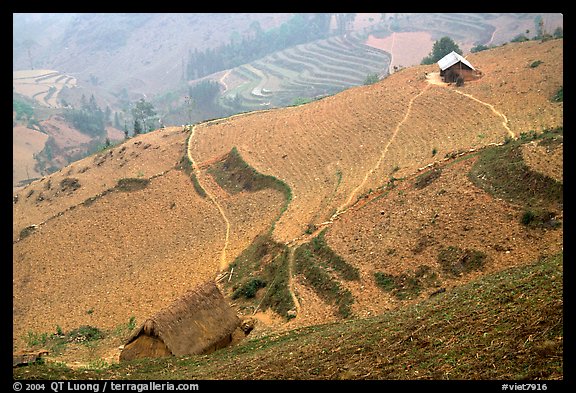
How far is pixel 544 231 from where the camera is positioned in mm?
15508

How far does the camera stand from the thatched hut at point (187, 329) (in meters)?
14.3

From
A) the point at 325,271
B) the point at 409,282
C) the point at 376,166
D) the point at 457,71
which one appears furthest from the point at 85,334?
the point at 457,71

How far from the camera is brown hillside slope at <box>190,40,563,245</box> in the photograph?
25.1 m

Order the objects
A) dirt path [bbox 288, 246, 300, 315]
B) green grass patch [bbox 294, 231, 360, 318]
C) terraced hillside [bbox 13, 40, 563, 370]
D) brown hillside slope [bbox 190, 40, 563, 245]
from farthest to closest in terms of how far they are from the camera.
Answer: brown hillside slope [bbox 190, 40, 563, 245]
dirt path [bbox 288, 246, 300, 315]
terraced hillside [bbox 13, 40, 563, 370]
green grass patch [bbox 294, 231, 360, 318]

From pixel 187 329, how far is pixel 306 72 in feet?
360

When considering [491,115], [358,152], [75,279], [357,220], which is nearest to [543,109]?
[491,115]

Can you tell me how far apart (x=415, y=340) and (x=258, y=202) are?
58.7 feet

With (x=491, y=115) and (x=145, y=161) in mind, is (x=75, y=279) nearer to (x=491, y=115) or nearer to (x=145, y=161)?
(x=145, y=161)

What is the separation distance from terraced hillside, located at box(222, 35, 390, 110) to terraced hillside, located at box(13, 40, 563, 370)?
220 feet

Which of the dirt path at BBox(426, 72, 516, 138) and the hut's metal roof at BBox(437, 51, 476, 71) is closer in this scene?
the dirt path at BBox(426, 72, 516, 138)

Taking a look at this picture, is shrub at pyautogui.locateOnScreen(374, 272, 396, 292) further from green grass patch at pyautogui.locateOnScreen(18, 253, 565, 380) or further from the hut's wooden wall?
the hut's wooden wall

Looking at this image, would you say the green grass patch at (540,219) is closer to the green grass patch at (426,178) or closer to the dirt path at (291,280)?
the green grass patch at (426,178)

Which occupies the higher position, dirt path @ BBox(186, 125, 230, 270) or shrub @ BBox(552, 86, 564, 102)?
shrub @ BBox(552, 86, 564, 102)

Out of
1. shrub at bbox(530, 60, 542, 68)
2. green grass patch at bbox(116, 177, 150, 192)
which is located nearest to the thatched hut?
green grass patch at bbox(116, 177, 150, 192)
